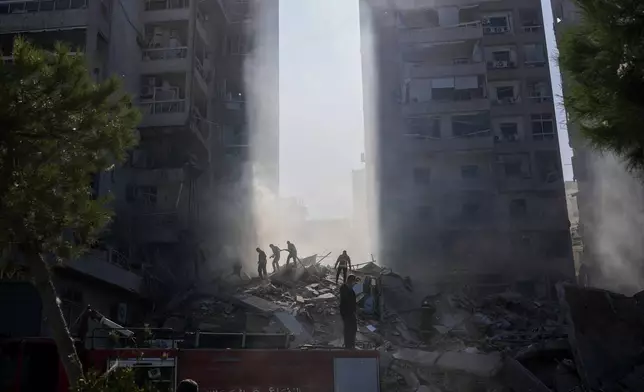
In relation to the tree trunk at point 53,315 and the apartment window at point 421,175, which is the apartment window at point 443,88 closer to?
the apartment window at point 421,175

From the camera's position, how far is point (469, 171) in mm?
38625

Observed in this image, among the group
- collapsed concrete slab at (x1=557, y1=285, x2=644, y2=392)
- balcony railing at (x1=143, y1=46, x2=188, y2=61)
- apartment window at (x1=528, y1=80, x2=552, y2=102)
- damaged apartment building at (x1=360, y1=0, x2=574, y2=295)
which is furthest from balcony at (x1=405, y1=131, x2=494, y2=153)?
collapsed concrete slab at (x1=557, y1=285, x2=644, y2=392)

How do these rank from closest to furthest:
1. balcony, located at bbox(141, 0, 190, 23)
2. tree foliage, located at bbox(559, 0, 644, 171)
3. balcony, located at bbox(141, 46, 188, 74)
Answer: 1. tree foliage, located at bbox(559, 0, 644, 171)
2. balcony, located at bbox(141, 46, 188, 74)
3. balcony, located at bbox(141, 0, 190, 23)

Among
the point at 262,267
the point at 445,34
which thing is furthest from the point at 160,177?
the point at 445,34

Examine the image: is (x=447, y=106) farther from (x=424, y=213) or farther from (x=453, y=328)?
(x=453, y=328)

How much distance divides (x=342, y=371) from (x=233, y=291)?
16360mm

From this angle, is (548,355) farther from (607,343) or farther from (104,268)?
(104,268)

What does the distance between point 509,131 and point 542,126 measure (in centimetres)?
201

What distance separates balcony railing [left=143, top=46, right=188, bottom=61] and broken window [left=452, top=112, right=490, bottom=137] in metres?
16.8

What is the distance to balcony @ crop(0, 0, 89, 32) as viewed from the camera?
26.5m

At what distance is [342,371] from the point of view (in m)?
9.92

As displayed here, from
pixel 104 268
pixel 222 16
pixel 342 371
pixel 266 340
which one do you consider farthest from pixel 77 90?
pixel 222 16

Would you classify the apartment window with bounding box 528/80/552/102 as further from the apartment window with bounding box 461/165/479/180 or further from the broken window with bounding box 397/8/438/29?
the broken window with bounding box 397/8/438/29

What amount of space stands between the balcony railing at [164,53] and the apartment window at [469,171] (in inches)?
708
